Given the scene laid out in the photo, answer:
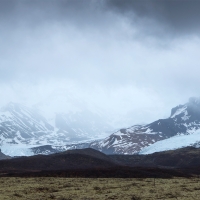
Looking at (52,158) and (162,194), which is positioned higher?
(52,158)

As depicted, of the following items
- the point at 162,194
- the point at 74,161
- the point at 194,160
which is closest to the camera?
the point at 162,194

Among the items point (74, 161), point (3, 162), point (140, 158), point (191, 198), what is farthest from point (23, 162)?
point (191, 198)

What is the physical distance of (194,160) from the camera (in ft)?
447

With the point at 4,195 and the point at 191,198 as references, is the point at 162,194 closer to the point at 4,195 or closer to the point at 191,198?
the point at 191,198

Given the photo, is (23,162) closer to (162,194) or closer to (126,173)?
(126,173)

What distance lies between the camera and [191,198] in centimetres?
3647

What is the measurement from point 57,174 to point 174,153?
95.1 meters

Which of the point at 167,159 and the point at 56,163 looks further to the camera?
the point at 167,159

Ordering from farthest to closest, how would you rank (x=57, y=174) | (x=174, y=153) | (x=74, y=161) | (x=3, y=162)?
1. (x=174, y=153)
2. (x=74, y=161)
3. (x=3, y=162)
4. (x=57, y=174)

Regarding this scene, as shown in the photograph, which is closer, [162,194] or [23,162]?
[162,194]

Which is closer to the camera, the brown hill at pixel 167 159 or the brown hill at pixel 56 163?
the brown hill at pixel 56 163

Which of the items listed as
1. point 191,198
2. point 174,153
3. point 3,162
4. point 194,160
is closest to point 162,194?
point 191,198

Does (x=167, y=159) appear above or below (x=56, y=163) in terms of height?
above

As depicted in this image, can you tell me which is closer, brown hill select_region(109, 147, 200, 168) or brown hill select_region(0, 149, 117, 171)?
brown hill select_region(0, 149, 117, 171)
